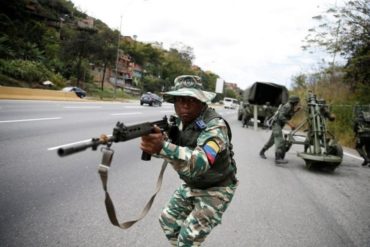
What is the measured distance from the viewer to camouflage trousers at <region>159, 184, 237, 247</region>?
7.74ft

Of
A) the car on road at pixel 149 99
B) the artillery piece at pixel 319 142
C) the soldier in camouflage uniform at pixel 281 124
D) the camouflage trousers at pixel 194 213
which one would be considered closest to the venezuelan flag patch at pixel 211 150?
the camouflage trousers at pixel 194 213

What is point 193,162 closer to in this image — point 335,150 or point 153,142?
point 153,142

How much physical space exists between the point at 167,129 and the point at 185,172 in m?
0.48

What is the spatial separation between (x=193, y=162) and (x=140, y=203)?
8.48ft

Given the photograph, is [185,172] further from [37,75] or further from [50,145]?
[37,75]

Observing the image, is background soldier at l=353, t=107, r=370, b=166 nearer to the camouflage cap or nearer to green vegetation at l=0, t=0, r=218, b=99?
the camouflage cap

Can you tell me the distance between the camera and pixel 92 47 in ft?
143

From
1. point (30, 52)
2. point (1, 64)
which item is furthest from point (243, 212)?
point (30, 52)

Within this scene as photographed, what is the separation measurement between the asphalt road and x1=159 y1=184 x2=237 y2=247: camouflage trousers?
0.86 metres

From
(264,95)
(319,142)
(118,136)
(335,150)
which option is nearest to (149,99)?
(264,95)

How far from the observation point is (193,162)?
82.0 inches

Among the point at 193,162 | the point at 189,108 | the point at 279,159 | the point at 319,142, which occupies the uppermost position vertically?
the point at 189,108

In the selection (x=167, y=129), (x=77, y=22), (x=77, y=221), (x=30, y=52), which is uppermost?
(x=77, y=22)

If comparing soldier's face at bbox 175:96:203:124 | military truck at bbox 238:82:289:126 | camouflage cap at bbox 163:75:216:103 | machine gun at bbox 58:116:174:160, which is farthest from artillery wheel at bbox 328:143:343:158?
military truck at bbox 238:82:289:126
